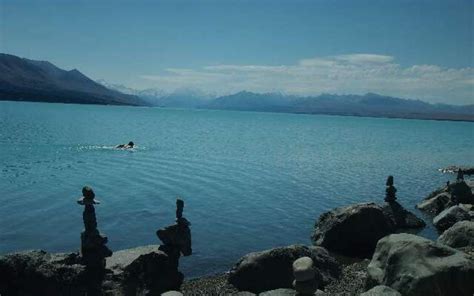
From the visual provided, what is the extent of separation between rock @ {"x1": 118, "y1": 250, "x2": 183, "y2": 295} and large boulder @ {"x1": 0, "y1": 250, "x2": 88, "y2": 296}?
72.7 inches

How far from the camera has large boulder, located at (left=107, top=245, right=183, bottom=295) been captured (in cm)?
2095

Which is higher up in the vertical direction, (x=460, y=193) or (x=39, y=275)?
(x=460, y=193)

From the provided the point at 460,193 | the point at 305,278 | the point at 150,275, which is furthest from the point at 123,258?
the point at 460,193

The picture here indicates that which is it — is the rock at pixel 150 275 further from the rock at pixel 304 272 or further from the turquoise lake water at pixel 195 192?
the rock at pixel 304 272

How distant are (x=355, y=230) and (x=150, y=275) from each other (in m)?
15.6

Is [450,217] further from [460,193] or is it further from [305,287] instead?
[305,287]

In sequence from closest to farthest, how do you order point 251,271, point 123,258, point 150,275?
point 123,258 < point 150,275 < point 251,271

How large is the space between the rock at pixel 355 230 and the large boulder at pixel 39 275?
686 inches

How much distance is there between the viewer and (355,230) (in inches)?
1261

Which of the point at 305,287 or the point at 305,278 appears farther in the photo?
the point at 305,287

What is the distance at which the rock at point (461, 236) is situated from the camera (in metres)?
27.9

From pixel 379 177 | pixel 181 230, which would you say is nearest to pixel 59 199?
pixel 181 230

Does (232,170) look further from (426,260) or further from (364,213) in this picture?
(426,260)

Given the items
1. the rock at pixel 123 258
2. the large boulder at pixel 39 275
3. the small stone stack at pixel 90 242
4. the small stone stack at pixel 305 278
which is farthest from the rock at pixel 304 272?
the large boulder at pixel 39 275
